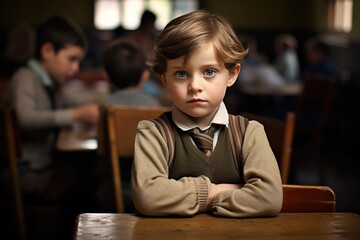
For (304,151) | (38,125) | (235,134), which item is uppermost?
(235,134)

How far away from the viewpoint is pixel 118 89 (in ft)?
9.89

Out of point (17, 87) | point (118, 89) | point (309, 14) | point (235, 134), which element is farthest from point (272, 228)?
point (309, 14)

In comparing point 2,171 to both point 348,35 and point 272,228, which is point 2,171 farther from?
point 348,35

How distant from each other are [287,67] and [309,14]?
3.45 metres

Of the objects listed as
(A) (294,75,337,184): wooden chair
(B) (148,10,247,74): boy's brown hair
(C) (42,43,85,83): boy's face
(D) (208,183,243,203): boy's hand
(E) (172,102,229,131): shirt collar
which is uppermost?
(B) (148,10,247,74): boy's brown hair

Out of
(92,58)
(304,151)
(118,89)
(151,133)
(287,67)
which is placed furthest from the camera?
(92,58)

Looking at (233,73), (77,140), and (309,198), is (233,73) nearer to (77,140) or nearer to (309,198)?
(309,198)

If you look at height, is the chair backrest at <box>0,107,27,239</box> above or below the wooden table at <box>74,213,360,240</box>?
below

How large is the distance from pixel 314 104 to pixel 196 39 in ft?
13.1

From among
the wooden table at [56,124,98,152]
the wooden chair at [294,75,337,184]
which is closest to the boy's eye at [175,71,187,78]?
the wooden table at [56,124,98,152]

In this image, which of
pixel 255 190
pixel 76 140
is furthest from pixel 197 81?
pixel 76 140

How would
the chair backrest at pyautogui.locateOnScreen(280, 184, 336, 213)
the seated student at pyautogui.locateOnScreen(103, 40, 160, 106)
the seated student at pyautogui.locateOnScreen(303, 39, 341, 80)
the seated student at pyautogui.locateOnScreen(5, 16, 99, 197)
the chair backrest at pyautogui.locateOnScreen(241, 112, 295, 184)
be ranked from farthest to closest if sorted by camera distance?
the seated student at pyautogui.locateOnScreen(303, 39, 341, 80), the seated student at pyautogui.locateOnScreen(5, 16, 99, 197), the seated student at pyautogui.locateOnScreen(103, 40, 160, 106), the chair backrest at pyautogui.locateOnScreen(241, 112, 295, 184), the chair backrest at pyautogui.locateOnScreen(280, 184, 336, 213)

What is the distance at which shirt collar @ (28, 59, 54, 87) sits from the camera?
318 centimetres

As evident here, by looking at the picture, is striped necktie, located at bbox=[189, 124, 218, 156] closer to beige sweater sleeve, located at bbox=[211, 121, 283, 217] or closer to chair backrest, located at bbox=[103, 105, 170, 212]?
beige sweater sleeve, located at bbox=[211, 121, 283, 217]
